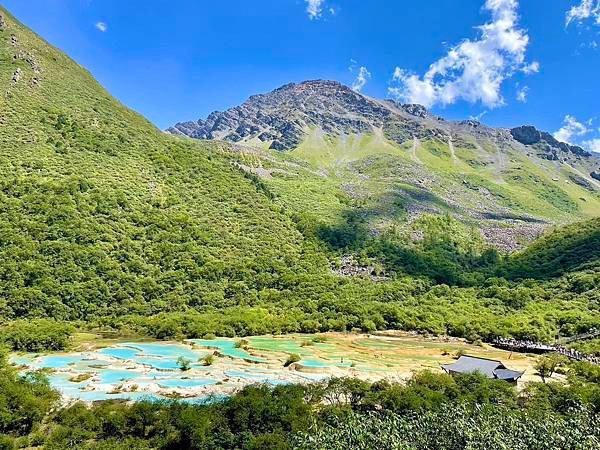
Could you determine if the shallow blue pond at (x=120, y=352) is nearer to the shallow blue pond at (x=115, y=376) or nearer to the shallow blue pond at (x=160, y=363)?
the shallow blue pond at (x=160, y=363)

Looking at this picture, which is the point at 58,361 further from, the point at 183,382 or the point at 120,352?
the point at 183,382

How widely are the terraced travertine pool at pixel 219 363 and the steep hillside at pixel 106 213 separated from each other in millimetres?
15928

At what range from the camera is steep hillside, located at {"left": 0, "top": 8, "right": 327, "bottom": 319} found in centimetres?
6806

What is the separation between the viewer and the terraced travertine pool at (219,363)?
37.3m

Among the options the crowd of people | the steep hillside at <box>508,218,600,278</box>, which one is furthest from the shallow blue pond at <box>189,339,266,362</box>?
the steep hillside at <box>508,218,600,278</box>

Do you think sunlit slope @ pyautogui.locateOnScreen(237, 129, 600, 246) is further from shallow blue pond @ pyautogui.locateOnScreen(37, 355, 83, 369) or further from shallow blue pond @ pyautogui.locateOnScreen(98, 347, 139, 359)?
shallow blue pond @ pyautogui.locateOnScreen(37, 355, 83, 369)

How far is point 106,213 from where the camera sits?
83812 mm

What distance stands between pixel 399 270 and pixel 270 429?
70656 millimetres

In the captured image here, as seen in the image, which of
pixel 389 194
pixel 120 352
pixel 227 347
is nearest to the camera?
pixel 120 352

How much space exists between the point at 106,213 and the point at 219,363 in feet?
155

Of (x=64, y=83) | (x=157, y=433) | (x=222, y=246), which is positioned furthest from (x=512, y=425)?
(x=64, y=83)

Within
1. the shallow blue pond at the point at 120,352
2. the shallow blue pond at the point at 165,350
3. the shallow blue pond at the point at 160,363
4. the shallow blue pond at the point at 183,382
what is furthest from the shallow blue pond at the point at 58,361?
the shallow blue pond at the point at 183,382

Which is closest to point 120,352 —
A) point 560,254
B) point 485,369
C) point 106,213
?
point 485,369

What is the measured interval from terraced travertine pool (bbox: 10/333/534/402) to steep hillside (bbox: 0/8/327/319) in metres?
15.9
